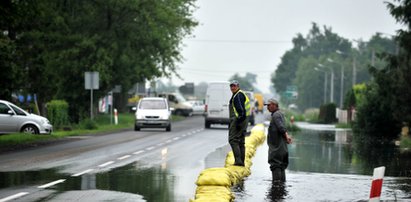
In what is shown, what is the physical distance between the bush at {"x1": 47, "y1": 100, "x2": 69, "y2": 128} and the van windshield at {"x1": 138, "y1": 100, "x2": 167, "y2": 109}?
3963mm

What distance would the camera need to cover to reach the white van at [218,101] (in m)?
45.3

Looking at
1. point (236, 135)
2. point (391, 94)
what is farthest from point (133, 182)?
point (391, 94)

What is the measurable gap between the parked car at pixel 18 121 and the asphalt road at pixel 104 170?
4.98 meters

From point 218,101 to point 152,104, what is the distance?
407cm

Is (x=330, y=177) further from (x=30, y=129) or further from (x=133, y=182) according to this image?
(x=30, y=129)

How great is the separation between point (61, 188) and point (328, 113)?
5808cm

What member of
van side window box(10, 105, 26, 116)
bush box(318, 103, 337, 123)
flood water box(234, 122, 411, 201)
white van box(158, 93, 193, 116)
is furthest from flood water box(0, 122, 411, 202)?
white van box(158, 93, 193, 116)

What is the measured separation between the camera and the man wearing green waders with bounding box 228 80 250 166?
17203 mm

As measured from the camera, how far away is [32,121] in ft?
110

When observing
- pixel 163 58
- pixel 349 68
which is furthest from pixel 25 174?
pixel 349 68

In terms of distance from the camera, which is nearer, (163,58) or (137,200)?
(137,200)

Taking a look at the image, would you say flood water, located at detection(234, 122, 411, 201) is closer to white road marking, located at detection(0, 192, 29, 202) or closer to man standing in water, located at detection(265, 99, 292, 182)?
man standing in water, located at detection(265, 99, 292, 182)

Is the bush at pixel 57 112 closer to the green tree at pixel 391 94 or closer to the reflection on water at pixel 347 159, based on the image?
the green tree at pixel 391 94

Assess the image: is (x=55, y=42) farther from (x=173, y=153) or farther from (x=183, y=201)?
(x=183, y=201)
